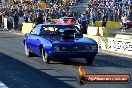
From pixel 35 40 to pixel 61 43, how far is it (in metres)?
1.79

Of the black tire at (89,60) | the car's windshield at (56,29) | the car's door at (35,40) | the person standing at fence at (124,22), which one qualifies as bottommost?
the person standing at fence at (124,22)

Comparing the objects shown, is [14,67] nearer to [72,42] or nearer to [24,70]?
[24,70]

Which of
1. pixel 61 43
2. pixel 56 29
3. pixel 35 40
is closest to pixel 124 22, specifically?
pixel 56 29

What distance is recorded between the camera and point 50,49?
12711 millimetres

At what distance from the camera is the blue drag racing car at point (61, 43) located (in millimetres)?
12688

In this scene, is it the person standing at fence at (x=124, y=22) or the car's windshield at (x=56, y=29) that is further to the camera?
the person standing at fence at (x=124, y=22)

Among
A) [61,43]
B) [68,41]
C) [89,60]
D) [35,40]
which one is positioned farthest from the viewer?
[35,40]

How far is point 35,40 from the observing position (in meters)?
14.2

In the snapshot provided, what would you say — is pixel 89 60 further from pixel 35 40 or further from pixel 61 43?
pixel 35 40

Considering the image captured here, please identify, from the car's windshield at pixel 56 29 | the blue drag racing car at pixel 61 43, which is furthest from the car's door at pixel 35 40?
the car's windshield at pixel 56 29

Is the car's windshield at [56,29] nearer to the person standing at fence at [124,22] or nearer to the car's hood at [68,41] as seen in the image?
the car's hood at [68,41]

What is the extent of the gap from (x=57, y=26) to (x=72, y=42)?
183cm

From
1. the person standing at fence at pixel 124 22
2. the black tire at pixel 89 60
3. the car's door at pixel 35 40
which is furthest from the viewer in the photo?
the person standing at fence at pixel 124 22

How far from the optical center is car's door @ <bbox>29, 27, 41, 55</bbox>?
14023 mm
